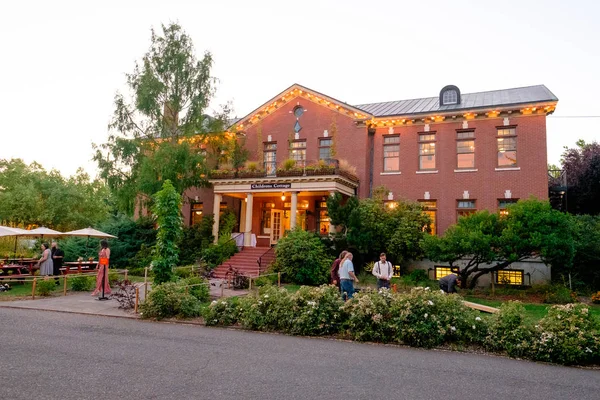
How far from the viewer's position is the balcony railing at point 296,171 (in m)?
22.3

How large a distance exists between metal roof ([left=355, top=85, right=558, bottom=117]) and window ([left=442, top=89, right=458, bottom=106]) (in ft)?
1.28

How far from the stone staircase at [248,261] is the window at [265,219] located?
345 centimetres

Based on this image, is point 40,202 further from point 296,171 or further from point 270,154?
point 296,171

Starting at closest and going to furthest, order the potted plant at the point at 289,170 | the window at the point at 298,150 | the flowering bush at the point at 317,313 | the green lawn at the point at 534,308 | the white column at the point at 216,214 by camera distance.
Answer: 1. the flowering bush at the point at 317,313
2. the green lawn at the point at 534,308
3. the potted plant at the point at 289,170
4. the white column at the point at 216,214
5. the window at the point at 298,150

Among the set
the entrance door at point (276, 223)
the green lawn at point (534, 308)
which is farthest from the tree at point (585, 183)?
the entrance door at point (276, 223)

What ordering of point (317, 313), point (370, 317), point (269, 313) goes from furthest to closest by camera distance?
1. point (269, 313)
2. point (317, 313)
3. point (370, 317)

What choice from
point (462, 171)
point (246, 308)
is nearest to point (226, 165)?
point (462, 171)

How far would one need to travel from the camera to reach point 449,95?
24.3 m

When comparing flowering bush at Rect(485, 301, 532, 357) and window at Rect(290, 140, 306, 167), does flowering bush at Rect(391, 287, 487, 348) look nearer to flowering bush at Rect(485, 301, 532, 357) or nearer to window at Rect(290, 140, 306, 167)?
flowering bush at Rect(485, 301, 532, 357)

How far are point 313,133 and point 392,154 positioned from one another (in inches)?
196

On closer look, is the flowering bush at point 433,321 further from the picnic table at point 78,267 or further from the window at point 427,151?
the picnic table at point 78,267

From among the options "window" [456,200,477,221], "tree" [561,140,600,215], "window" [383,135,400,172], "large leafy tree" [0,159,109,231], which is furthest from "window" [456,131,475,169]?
"large leafy tree" [0,159,109,231]

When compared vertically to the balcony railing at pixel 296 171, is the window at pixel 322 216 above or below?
below

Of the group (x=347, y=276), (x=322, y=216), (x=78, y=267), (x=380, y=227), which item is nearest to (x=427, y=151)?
(x=380, y=227)
